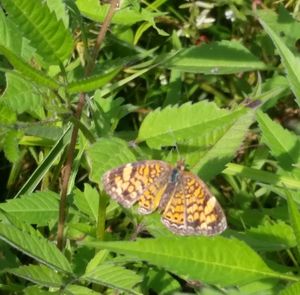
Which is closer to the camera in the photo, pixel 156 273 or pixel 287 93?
pixel 156 273

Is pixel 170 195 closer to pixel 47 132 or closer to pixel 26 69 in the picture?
pixel 47 132

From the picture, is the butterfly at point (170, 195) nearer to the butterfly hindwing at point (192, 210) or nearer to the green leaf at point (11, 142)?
the butterfly hindwing at point (192, 210)

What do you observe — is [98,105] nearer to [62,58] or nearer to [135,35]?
[62,58]

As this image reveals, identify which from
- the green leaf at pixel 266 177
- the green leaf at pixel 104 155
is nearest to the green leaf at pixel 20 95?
the green leaf at pixel 104 155

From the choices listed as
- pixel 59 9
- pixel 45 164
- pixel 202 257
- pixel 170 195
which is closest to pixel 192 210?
pixel 170 195

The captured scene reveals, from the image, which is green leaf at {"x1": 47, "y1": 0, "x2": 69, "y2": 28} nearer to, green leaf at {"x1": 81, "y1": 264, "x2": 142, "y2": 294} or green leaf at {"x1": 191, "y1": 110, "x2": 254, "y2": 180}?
green leaf at {"x1": 191, "y1": 110, "x2": 254, "y2": 180}

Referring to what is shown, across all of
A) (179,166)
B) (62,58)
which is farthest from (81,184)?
(62,58)
